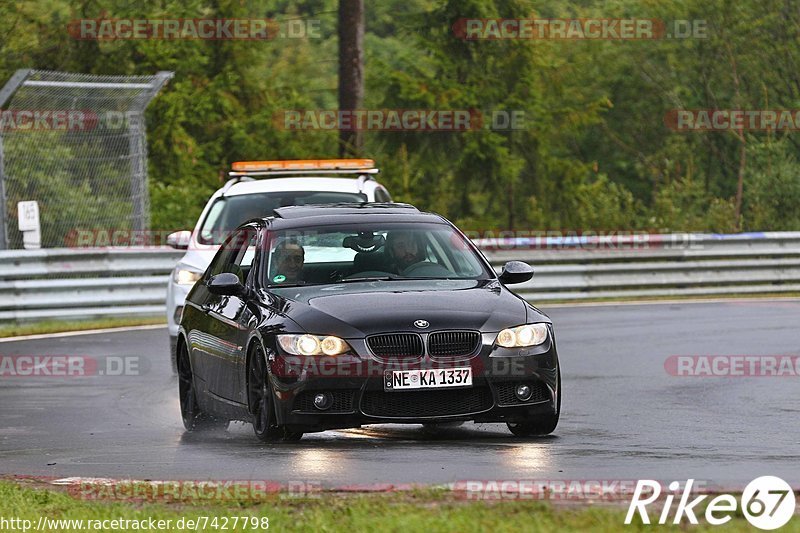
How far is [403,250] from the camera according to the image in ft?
39.3

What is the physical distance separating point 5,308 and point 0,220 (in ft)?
3.89

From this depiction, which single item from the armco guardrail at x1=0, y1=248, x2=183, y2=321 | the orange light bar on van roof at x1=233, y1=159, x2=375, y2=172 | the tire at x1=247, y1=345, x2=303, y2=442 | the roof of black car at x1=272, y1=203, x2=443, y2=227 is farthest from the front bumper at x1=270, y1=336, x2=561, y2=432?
the armco guardrail at x1=0, y1=248, x2=183, y2=321

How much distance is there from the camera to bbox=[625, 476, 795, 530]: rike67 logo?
285 inches

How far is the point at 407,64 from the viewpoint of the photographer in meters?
41.0

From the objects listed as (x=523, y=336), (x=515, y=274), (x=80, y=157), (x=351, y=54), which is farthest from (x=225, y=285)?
Answer: (x=351, y=54)

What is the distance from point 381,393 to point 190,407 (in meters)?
2.59

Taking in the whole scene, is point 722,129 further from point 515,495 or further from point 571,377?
point 515,495

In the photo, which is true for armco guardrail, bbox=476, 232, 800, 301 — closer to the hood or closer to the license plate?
the hood

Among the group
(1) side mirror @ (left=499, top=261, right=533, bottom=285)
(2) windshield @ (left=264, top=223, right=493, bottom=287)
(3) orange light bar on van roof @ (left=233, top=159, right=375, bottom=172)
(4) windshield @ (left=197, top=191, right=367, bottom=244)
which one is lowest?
(4) windshield @ (left=197, top=191, right=367, bottom=244)

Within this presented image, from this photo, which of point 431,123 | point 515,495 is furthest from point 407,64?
point 515,495

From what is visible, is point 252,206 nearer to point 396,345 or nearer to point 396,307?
point 396,307

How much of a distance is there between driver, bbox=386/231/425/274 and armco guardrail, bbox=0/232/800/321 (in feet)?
37.8

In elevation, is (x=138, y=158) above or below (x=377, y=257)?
below

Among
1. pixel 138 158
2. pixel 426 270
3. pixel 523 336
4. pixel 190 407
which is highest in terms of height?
pixel 426 270
